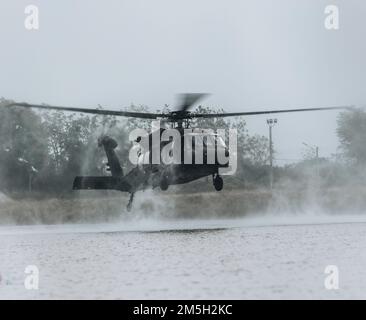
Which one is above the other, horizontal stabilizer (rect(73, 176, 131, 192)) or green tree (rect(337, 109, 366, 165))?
green tree (rect(337, 109, 366, 165))

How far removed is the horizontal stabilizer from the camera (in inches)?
1992

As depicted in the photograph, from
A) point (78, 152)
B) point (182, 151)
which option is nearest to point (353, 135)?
point (78, 152)

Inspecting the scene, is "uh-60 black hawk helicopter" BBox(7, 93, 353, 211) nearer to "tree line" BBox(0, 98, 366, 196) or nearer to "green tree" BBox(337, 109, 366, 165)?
"tree line" BBox(0, 98, 366, 196)

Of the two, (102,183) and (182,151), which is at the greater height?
(182,151)

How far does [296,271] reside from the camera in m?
29.5

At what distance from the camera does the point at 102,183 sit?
5191cm

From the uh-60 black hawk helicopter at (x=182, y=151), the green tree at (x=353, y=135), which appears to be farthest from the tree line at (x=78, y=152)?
the uh-60 black hawk helicopter at (x=182, y=151)

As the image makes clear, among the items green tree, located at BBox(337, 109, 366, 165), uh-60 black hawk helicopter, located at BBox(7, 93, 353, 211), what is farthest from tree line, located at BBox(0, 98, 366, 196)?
uh-60 black hawk helicopter, located at BBox(7, 93, 353, 211)

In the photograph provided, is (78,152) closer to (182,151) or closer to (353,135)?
(182,151)

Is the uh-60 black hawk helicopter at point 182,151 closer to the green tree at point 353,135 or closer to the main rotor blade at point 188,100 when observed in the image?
the main rotor blade at point 188,100

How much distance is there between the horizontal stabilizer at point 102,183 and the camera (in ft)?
166

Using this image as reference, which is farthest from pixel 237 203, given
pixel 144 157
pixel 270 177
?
pixel 144 157
